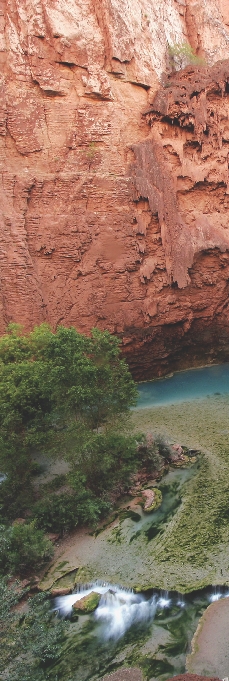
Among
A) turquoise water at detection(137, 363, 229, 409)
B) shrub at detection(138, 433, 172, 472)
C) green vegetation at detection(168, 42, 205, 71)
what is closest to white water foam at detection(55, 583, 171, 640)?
shrub at detection(138, 433, 172, 472)

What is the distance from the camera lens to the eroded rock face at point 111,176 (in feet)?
64.1

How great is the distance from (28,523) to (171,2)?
86.1 feet

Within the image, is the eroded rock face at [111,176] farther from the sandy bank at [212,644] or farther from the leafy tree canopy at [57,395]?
the sandy bank at [212,644]

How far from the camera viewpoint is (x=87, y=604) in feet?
32.9

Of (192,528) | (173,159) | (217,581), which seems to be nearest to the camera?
(217,581)

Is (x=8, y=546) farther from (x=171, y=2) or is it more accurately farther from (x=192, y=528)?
(x=171, y=2)

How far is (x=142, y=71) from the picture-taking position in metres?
21.5

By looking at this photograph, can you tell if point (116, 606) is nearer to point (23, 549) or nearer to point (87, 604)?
point (87, 604)

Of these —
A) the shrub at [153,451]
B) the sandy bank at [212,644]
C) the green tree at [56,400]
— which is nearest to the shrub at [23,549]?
the green tree at [56,400]

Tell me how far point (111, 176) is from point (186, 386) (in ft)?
34.3

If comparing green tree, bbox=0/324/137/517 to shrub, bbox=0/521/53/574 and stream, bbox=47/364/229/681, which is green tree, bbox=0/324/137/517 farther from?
stream, bbox=47/364/229/681

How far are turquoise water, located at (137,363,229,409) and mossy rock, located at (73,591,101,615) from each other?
1048 cm

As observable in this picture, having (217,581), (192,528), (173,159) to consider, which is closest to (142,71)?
(173,159)

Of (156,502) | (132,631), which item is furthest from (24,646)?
(156,502)
